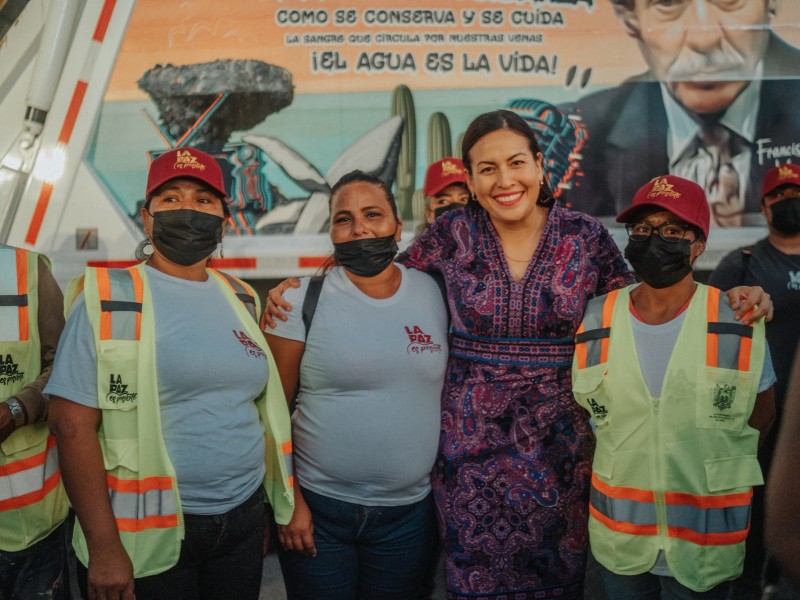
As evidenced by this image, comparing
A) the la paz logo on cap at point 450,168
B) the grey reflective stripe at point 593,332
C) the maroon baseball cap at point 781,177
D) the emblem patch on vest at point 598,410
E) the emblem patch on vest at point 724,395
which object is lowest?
the emblem patch on vest at point 598,410

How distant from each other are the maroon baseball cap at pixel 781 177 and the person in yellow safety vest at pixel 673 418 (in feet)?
3.85

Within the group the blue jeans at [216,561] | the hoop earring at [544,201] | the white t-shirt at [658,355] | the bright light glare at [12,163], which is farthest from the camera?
the bright light glare at [12,163]

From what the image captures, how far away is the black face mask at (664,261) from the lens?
208cm

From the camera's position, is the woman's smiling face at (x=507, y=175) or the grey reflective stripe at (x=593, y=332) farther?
A: the woman's smiling face at (x=507, y=175)

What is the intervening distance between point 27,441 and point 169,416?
2.36 ft

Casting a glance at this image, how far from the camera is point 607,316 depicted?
2115mm

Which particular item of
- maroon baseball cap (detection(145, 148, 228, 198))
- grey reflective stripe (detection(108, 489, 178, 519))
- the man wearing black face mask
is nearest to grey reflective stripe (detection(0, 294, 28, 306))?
maroon baseball cap (detection(145, 148, 228, 198))

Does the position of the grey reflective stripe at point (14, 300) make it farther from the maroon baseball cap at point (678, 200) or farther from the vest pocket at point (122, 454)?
the maroon baseball cap at point (678, 200)

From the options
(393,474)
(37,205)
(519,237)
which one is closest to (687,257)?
(519,237)

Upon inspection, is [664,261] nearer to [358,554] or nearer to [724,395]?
[724,395]

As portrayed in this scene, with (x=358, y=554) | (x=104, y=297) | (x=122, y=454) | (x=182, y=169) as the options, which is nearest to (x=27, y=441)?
(x=122, y=454)

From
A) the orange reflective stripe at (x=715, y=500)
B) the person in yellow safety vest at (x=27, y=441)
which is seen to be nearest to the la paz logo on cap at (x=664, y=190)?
the orange reflective stripe at (x=715, y=500)

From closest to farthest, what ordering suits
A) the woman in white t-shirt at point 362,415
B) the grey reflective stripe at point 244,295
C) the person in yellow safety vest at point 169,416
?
the person in yellow safety vest at point 169,416, the woman in white t-shirt at point 362,415, the grey reflective stripe at point 244,295

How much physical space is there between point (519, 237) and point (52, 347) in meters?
1.67
